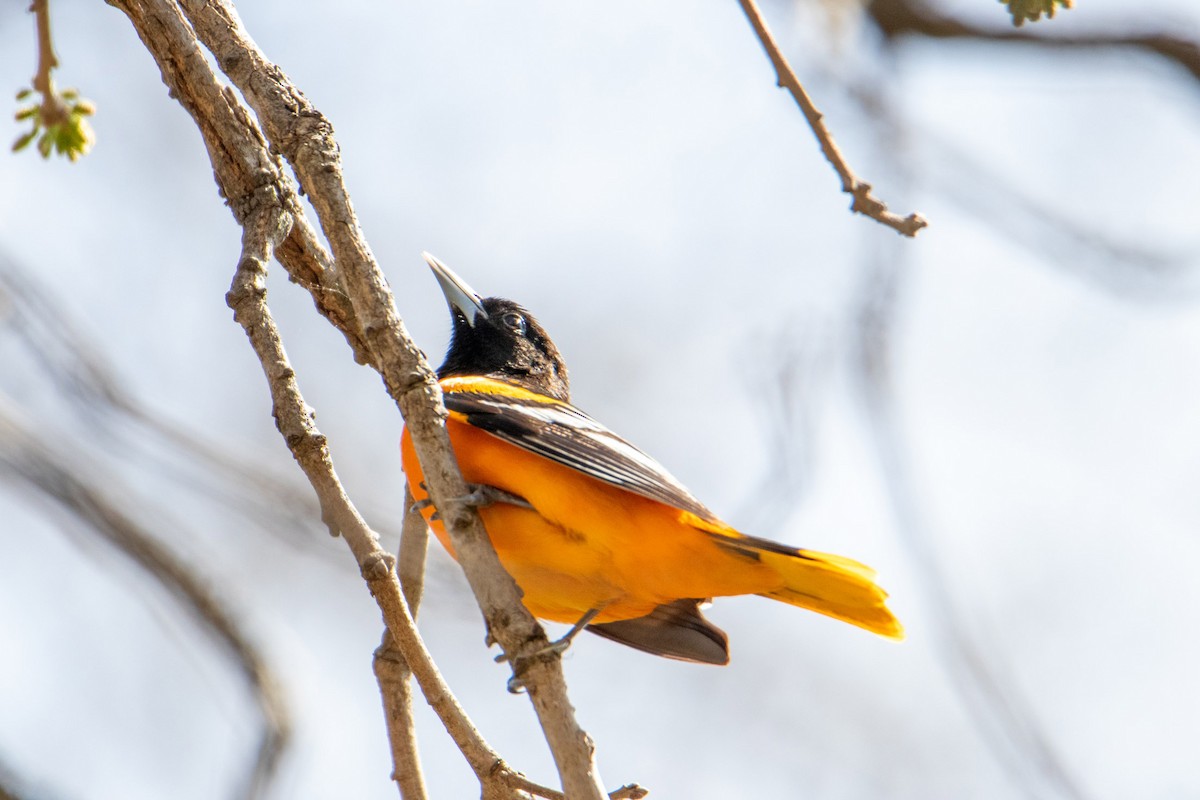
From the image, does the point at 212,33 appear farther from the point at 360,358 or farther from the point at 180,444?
the point at 180,444

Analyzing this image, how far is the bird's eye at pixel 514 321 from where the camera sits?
5062mm

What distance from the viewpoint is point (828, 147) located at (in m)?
2.56

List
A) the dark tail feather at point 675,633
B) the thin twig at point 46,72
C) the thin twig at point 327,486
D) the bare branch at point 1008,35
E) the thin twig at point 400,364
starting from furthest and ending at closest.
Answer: the bare branch at point 1008,35 < the dark tail feather at point 675,633 < the thin twig at point 46,72 < the thin twig at point 327,486 < the thin twig at point 400,364

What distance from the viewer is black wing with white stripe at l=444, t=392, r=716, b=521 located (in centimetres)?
345

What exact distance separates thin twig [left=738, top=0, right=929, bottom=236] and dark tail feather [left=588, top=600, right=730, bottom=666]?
1842 mm

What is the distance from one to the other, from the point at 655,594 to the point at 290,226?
1.77 meters

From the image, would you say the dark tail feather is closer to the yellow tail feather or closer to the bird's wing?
the yellow tail feather

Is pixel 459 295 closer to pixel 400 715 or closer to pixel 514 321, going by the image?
pixel 514 321

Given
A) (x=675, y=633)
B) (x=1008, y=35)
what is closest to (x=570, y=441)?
(x=675, y=633)

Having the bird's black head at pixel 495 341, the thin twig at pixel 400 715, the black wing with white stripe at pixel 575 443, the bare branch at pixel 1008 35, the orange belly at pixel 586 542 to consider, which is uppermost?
the bare branch at pixel 1008 35

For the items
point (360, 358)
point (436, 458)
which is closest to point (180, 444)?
point (360, 358)

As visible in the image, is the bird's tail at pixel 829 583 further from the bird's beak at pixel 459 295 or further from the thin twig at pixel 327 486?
the bird's beak at pixel 459 295

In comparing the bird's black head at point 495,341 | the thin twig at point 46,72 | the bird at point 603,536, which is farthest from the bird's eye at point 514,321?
the thin twig at point 46,72

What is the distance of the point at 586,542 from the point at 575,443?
313 mm
